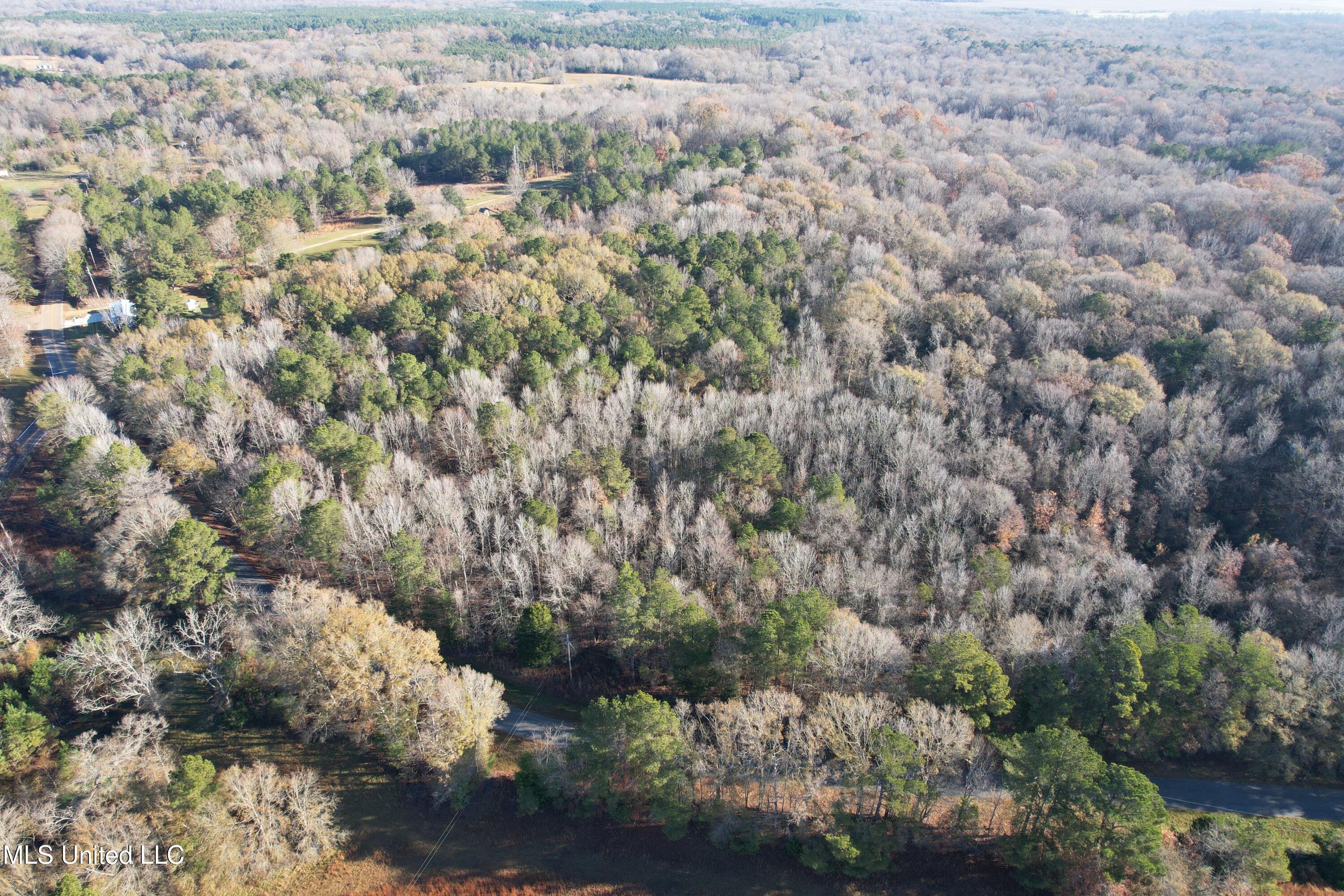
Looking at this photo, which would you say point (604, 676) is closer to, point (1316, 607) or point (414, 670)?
point (414, 670)

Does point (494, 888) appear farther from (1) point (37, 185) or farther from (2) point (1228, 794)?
(1) point (37, 185)

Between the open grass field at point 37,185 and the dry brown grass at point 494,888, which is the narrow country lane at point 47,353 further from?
Answer: the dry brown grass at point 494,888

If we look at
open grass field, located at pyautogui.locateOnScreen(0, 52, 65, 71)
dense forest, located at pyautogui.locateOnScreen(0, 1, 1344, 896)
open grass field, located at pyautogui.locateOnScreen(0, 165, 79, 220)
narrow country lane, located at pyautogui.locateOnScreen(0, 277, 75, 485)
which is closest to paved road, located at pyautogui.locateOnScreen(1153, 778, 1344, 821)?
dense forest, located at pyautogui.locateOnScreen(0, 1, 1344, 896)

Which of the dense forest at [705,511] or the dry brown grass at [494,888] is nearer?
the dry brown grass at [494,888]

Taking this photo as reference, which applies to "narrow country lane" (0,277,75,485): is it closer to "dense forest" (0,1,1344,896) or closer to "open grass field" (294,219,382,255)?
"dense forest" (0,1,1344,896)

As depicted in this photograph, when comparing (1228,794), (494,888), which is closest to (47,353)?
(494,888)

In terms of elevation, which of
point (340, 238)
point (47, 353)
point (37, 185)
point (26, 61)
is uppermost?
point (26, 61)

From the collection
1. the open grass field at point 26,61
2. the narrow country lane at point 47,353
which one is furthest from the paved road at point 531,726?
the open grass field at point 26,61
